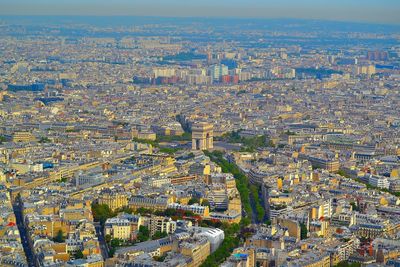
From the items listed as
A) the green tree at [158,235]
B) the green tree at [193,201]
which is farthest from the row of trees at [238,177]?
the green tree at [158,235]

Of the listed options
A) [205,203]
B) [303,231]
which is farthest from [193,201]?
[303,231]

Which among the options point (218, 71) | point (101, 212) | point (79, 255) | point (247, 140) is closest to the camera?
point (79, 255)

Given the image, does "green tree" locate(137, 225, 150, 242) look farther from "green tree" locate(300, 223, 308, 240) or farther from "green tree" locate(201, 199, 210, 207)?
"green tree" locate(300, 223, 308, 240)

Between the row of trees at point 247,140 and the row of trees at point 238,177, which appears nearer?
the row of trees at point 238,177

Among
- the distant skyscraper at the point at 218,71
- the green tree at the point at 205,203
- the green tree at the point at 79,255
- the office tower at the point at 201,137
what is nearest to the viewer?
the green tree at the point at 79,255

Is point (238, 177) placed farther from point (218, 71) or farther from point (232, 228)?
point (218, 71)

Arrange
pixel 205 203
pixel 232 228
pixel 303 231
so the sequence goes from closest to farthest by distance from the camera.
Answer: pixel 303 231, pixel 232 228, pixel 205 203

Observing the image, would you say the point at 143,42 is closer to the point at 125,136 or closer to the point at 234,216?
the point at 125,136

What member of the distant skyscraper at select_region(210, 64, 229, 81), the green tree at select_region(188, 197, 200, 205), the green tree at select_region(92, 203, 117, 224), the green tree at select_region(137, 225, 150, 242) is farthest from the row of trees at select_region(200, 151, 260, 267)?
the distant skyscraper at select_region(210, 64, 229, 81)

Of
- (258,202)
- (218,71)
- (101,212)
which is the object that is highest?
(101,212)

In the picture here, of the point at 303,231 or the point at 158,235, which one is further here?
the point at 303,231

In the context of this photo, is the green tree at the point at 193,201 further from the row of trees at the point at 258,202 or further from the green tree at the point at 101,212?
the green tree at the point at 101,212
